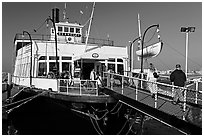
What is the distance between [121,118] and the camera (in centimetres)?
1233

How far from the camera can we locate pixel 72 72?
51.7ft

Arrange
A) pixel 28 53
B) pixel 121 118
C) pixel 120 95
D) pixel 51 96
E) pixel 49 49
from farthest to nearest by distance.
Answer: pixel 28 53
pixel 49 49
pixel 121 118
pixel 51 96
pixel 120 95

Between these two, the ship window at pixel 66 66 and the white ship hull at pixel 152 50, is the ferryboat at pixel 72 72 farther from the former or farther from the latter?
the white ship hull at pixel 152 50

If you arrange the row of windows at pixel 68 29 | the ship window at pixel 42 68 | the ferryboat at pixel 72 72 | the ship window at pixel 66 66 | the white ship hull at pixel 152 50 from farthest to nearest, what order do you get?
the row of windows at pixel 68 29 < the ship window at pixel 66 66 < the ship window at pixel 42 68 < the white ship hull at pixel 152 50 < the ferryboat at pixel 72 72

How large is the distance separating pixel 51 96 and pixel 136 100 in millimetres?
4532

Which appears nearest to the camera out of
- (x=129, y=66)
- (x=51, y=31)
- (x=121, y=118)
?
(x=121, y=118)

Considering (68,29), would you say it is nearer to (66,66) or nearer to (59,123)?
(66,66)

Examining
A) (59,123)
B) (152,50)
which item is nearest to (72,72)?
(59,123)

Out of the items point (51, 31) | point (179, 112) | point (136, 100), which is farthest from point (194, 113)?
point (51, 31)

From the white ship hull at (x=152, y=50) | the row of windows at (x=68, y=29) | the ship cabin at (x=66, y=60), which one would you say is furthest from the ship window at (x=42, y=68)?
the white ship hull at (x=152, y=50)

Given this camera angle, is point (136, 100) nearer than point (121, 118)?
Yes

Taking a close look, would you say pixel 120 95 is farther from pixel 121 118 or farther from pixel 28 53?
pixel 28 53

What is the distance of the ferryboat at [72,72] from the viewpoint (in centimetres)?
1057

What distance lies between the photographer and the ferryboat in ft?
34.7
